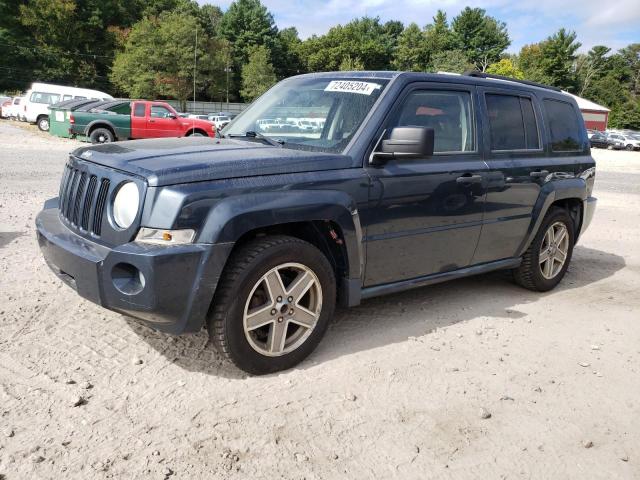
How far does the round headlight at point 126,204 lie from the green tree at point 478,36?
103 m

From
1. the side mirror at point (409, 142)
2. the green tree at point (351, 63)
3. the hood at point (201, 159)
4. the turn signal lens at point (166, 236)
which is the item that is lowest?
the turn signal lens at point (166, 236)

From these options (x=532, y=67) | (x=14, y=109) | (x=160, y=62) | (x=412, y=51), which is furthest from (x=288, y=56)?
(x=14, y=109)

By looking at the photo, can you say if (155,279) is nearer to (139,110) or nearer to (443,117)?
(443,117)

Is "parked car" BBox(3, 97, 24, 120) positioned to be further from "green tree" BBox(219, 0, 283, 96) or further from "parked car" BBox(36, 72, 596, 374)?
"green tree" BBox(219, 0, 283, 96)

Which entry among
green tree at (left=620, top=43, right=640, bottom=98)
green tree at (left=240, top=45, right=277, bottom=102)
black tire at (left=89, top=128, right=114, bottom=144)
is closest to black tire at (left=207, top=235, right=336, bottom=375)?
black tire at (left=89, top=128, right=114, bottom=144)

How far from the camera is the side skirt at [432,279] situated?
3.92 m

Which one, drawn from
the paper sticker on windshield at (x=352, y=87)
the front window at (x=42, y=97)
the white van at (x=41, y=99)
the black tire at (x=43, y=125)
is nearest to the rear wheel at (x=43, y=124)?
the black tire at (x=43, y=125)

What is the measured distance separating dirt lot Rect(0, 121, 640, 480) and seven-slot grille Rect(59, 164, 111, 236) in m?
0.83

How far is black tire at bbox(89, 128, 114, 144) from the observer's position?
18.9m

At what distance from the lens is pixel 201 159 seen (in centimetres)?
325

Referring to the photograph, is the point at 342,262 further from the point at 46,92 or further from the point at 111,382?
the point at 46,92

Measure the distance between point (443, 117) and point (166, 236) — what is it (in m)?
2.34

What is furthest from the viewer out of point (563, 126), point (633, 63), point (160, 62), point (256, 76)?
point (633, 63)

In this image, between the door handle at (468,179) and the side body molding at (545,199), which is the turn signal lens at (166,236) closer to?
the door handle at (468,179)
